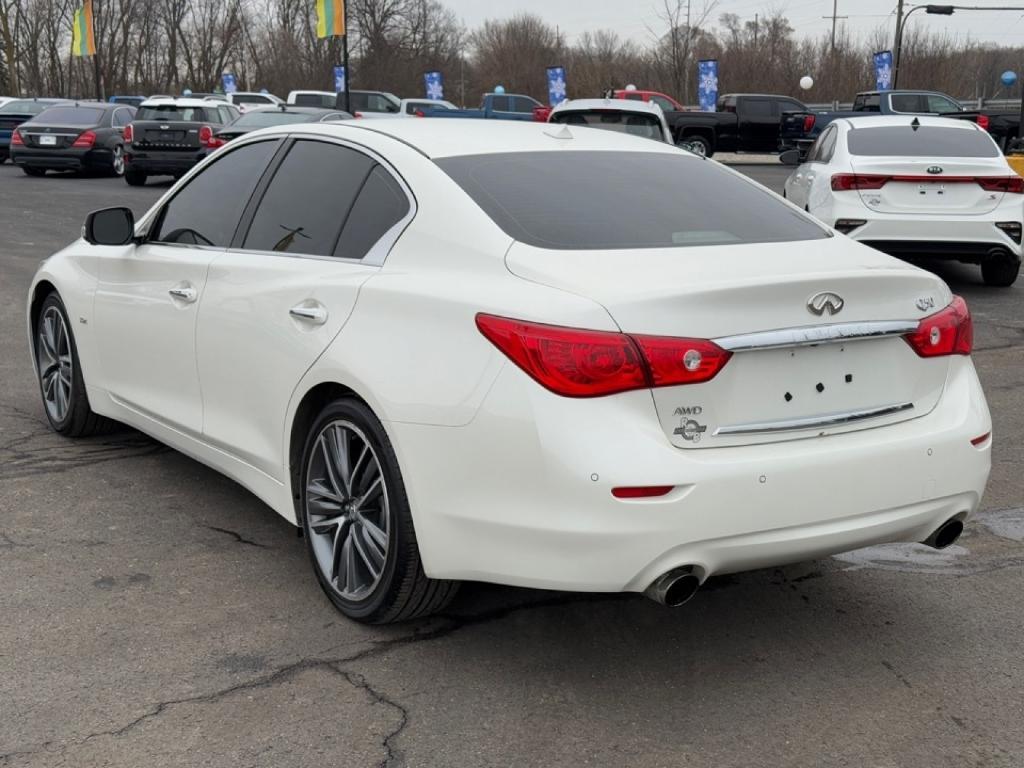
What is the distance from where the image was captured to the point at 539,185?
13.0 feet

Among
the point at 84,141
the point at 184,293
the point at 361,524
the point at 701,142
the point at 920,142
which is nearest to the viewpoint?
the point at 361,524

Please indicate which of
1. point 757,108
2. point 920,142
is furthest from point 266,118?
point 757,108

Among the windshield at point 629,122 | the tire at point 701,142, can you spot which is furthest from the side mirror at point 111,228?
the tire at point 701,142

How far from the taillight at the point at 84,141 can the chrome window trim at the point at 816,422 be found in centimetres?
2364

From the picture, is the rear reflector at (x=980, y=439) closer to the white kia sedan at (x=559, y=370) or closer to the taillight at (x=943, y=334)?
the white kia sedan at (x=559, y=370)

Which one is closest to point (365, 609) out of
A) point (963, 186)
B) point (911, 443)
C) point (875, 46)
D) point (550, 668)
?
point (550, 668)

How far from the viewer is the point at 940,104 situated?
1195 inches

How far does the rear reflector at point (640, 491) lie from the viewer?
3.13m

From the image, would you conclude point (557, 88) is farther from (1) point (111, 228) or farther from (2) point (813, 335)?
(2) point (813, 335)

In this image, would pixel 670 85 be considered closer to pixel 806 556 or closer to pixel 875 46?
pixel 875 46

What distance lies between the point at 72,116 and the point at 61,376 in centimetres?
2150

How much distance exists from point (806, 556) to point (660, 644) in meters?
0.61

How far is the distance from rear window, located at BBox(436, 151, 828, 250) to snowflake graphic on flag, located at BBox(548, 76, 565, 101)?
4971 centimetres

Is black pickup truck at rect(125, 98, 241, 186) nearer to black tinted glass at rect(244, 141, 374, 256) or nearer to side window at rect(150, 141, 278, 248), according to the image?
side window at rect(150, 141, 278, 248)
